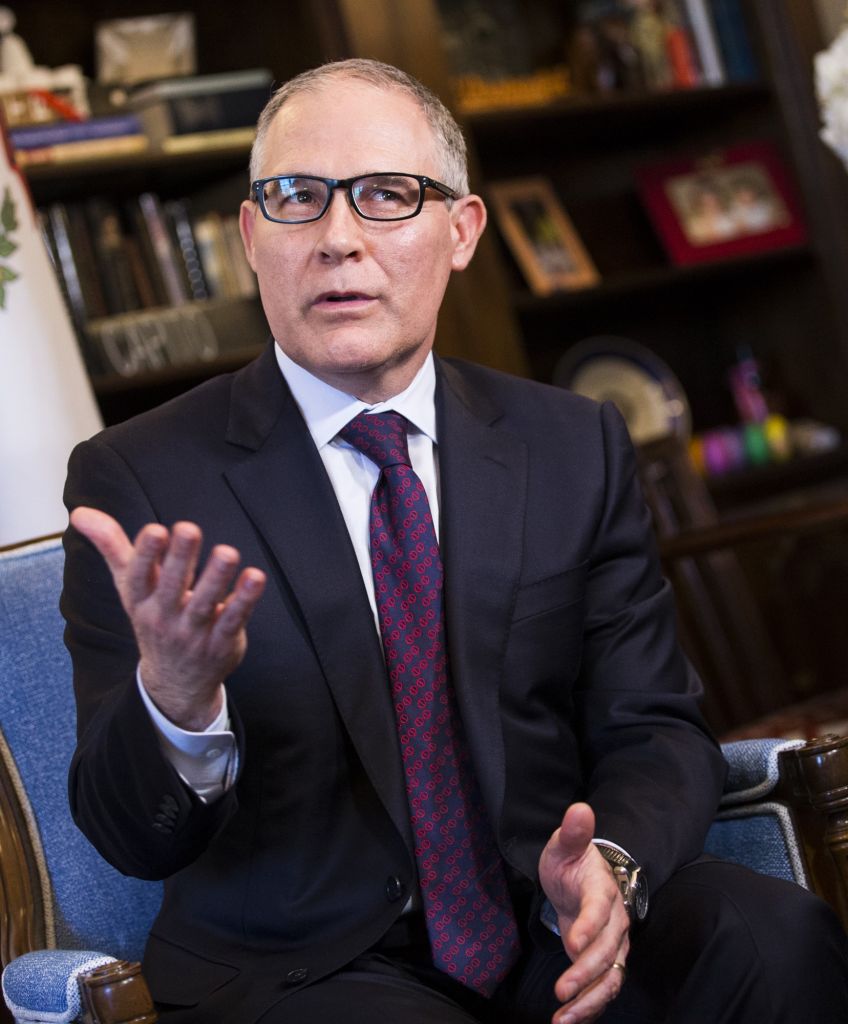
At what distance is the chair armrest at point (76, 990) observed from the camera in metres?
1.22

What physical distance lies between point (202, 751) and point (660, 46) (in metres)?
3.35

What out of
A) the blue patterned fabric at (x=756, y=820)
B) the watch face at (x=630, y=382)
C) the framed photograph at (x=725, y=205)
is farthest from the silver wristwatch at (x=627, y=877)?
the framed photograph at (x=725, y=205)

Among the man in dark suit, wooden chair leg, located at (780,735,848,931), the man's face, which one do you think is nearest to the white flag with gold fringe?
the man in dark suit

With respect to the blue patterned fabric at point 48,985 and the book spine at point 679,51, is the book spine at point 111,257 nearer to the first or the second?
the book spine at point 679,51

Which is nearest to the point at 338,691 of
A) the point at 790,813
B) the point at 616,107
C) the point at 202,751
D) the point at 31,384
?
the point at 202,751

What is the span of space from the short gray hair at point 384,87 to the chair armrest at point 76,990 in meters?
0.86

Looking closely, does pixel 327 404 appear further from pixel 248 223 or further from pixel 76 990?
pixel 76 990

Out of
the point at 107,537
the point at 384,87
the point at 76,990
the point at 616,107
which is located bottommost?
the point at 76,990

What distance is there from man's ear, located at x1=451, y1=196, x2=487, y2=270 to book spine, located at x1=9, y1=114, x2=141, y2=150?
175 centimetres

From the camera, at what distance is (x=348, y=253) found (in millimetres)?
1552

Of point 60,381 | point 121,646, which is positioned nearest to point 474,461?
point 121,646

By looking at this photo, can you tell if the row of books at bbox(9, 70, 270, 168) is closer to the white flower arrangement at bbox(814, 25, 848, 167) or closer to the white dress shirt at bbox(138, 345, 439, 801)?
the white flower arrangement at bbox(814, 25, 848, 167)

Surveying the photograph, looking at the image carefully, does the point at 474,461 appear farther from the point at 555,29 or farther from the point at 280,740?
the point at 555,29

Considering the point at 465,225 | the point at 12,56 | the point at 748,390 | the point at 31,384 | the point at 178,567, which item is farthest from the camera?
the point at 748,390
